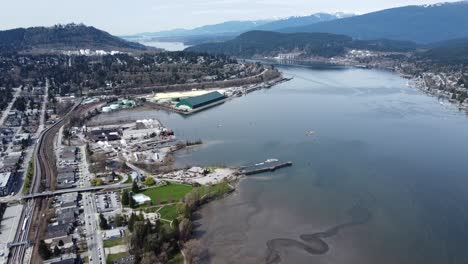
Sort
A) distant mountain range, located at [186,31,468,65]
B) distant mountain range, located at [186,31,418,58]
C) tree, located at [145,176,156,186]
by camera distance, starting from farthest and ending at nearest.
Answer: distant mountain range, located at [186,31,418,58]
distant mountain range, located at [186,31,468,65]
tree, located at [145,176,156,186]

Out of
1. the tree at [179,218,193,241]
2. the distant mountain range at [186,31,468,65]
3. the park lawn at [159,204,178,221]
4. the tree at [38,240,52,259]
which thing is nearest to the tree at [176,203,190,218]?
the park lawn at [159,204,178,221]

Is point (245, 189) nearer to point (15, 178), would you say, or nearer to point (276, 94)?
point (15, 178)

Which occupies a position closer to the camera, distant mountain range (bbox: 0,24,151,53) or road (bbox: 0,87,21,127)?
road (bbox: 0,87,21,127)

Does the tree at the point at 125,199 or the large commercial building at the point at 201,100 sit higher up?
the large commercial building at the point at 201,100

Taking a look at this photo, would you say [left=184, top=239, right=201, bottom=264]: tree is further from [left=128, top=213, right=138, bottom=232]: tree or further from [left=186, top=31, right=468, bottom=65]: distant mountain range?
[left=186, top=31, right=468, bottom=65]: distant mountain range

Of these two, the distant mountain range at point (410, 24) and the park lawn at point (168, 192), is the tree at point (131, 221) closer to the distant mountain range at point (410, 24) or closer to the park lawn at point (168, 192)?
the park lawn at point (168, 192)

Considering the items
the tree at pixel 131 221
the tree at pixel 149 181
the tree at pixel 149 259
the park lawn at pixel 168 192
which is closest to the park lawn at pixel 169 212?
the park lawn at pixel 168 192

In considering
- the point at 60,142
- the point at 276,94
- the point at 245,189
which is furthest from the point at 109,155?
the point at 276,94
